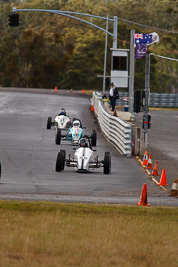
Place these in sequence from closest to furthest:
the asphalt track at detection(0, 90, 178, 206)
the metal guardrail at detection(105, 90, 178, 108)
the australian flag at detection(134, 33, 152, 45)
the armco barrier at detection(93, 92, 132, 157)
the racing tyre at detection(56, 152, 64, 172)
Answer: the asphalt track at detection(0, 90, 178, 206), the racing tyre at detection(56, 152, 64, 172), the armco barrier at detection(93, 92, 132, 157), the australian flag at detection(134, 33, 152, 45), the metal guardrail at detection(105, 90, 178, 108)

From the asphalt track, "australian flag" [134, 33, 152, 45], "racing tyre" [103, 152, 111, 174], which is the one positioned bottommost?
the asphalt track

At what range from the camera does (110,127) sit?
3092cm

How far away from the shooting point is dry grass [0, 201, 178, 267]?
28.0 ft

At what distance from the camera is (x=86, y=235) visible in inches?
410

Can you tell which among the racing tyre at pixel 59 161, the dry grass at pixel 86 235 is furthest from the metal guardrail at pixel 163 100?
the dry grass at pixel 86 235

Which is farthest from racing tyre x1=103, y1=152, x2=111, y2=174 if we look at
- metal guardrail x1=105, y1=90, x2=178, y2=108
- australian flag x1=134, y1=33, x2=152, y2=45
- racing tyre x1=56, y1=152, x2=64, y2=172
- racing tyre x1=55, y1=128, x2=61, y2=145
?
metal guardrail x1=105, y1=90, x2=178, y2=108

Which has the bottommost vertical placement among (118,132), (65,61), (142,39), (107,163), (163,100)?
(107,163)

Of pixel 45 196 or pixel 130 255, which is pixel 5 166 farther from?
pixel 130 255

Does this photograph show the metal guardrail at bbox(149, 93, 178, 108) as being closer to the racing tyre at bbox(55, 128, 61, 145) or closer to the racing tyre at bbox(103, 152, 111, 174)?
the racing tyre at bbox(55, 128, 61, 145)

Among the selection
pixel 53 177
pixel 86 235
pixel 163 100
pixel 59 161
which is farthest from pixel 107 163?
pixel 163 100

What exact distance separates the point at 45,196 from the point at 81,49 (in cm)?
9012

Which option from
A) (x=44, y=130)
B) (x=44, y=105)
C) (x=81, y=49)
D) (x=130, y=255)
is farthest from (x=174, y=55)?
(x=130, y=255)

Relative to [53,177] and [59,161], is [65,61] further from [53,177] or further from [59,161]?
[53,177]

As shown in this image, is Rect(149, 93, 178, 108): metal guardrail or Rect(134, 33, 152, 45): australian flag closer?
Rect(134, 33, 152, 45): australian flag
